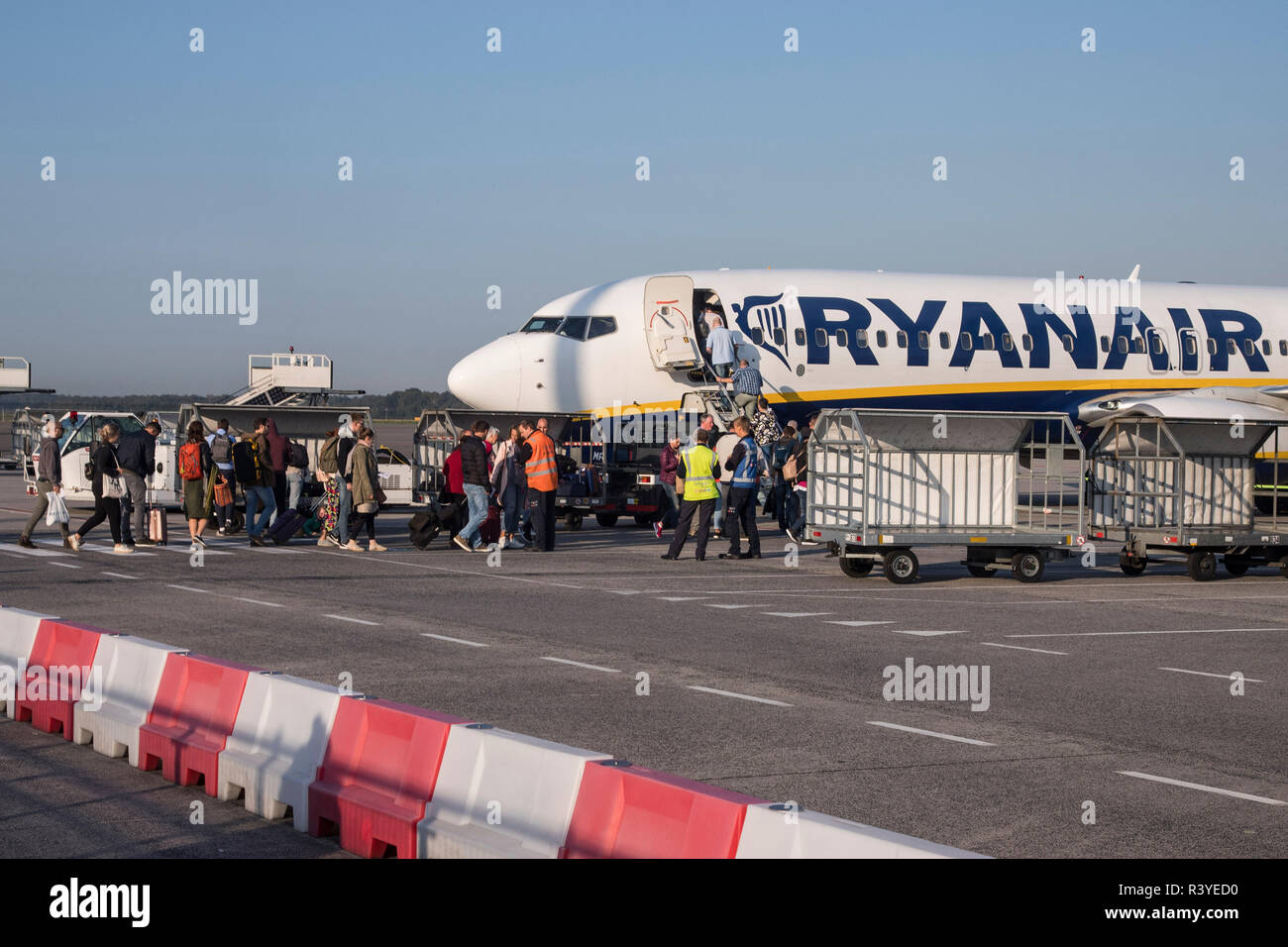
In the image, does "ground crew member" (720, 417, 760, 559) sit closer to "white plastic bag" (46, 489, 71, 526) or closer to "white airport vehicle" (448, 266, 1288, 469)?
"white airport vehicle" (448, 266, 1288, 469)

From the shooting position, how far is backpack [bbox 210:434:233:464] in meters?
22.8

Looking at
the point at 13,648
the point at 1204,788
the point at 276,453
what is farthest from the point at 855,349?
the point at 1204,788

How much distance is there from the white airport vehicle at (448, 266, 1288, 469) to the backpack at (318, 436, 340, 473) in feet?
16.3

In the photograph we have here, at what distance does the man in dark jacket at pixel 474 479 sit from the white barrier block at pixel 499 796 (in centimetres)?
1487

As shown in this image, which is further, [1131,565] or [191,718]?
[1131,565]

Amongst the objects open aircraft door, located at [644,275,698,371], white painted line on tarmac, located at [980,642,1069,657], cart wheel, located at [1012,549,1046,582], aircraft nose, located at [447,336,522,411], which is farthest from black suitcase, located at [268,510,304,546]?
white painted line on tarmac, located at [980,642,1069,657]

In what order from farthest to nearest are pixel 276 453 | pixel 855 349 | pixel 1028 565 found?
pixel 855 349 < pixel 276 453 < pixel 1028 565

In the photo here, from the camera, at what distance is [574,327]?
88.6ft

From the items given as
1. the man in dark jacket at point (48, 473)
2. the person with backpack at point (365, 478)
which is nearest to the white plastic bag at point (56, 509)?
the man in dark jacket at point (48, 473)

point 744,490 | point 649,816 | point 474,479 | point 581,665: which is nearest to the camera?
point 649,816

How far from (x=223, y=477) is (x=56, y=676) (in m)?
14.2

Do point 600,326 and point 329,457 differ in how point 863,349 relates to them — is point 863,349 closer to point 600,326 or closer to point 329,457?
point 600,326
